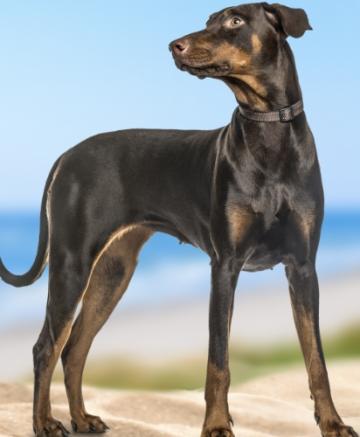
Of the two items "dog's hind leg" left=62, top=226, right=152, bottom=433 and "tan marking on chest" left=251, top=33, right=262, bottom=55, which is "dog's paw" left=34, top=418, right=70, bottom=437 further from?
"tan marking on chest" left=251, top=33, right=262, bottom=55

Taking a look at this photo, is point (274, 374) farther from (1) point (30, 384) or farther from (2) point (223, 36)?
(2) point (223, 36)

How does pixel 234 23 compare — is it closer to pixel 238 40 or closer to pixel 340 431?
pixel 238 40

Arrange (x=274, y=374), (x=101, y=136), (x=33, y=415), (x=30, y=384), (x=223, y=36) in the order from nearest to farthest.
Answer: (x=223, y=36)
(x=33, y=415)
(x=101, y=136)
(x=30, y=384)
(x=274, y=374)

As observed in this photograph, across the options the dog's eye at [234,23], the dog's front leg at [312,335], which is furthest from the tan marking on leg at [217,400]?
the dog's eye at [234,23]

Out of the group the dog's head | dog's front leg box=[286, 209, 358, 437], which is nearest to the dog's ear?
the dog's head

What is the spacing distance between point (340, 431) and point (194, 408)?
1265mm

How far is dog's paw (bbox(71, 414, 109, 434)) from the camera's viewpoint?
548 centimetres

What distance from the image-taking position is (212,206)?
494 cm

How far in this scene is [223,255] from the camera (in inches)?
189

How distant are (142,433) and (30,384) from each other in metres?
1.43

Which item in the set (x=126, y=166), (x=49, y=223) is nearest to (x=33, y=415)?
(x=49, y=223)

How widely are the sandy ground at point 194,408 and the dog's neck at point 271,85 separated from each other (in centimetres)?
174

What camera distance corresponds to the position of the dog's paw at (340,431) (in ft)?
16.2

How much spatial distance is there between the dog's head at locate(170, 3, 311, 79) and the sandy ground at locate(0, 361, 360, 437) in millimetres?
1931
